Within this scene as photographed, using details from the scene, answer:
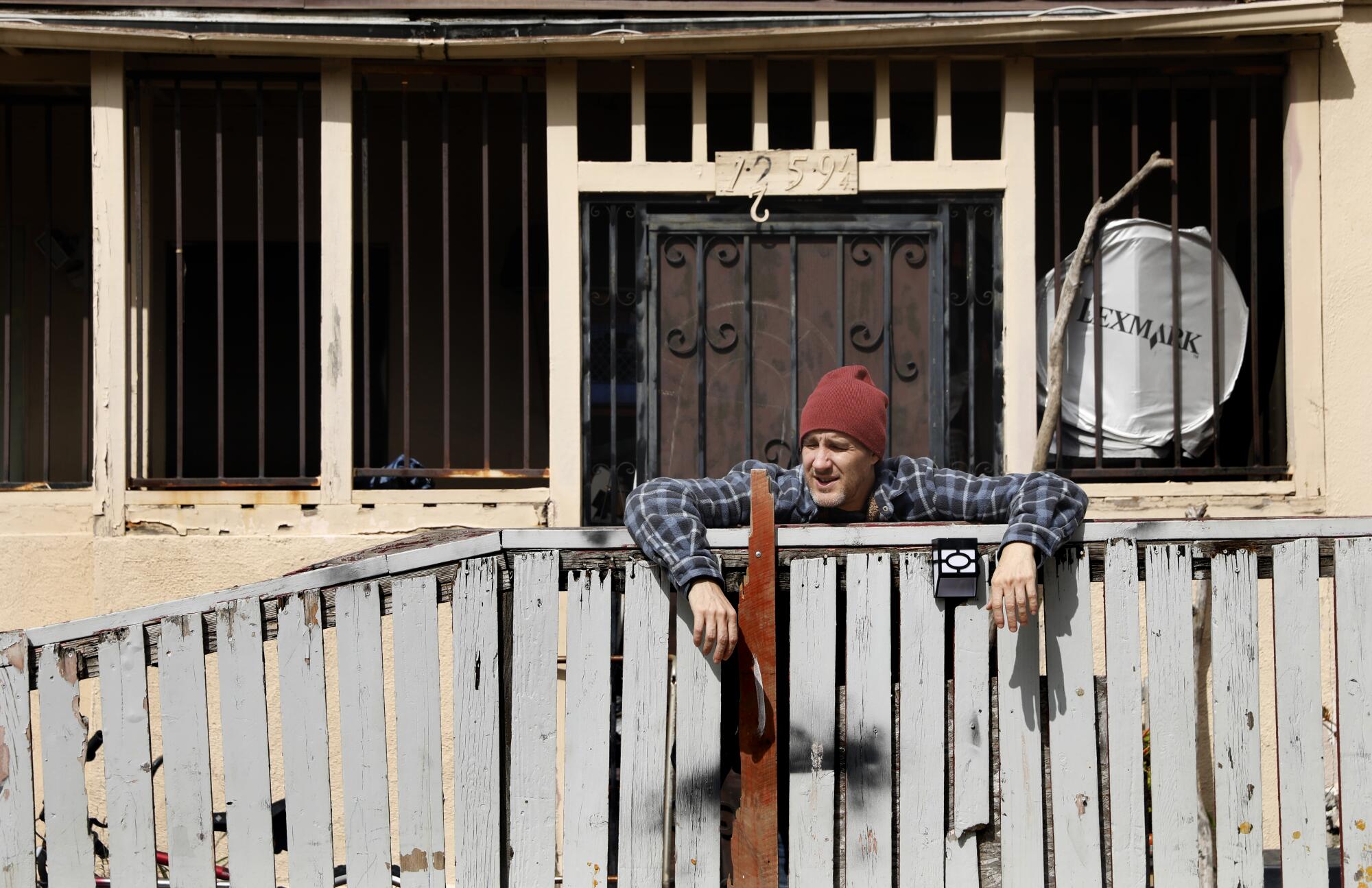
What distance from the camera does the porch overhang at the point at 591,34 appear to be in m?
4.40

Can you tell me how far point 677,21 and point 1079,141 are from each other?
2532 millimetres

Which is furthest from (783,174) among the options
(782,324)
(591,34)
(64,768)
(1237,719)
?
(64,768)

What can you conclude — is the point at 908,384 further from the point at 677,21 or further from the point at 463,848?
the point at 463,848

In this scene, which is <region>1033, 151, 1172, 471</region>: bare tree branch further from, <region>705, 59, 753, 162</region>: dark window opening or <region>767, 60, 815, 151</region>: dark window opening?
<region>705, 59, 753, 162</region>: dark window opening

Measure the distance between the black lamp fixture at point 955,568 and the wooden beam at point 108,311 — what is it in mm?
3293

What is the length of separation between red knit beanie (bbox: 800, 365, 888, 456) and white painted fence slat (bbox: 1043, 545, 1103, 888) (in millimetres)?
547

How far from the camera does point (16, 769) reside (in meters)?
2.98

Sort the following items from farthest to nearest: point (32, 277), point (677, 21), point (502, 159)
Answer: point (502, 159), point (32, 277), point (677, 21)

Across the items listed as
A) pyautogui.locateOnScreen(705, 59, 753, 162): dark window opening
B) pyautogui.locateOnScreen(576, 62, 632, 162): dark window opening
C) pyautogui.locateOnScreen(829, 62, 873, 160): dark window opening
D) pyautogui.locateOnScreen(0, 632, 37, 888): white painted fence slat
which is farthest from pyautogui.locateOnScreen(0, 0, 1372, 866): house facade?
pyautogui.locateOnScreen(0, 632, 37, 888): white painted fence slat

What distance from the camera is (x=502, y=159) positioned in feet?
20.5

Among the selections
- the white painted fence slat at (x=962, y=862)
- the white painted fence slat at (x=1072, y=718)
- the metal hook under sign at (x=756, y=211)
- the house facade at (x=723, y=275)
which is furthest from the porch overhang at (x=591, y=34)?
the white painted fence slat at (x=962, y=862)

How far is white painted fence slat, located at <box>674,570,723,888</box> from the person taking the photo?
288cm

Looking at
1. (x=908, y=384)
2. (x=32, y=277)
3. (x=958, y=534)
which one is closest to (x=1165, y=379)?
(x=908, y=384)

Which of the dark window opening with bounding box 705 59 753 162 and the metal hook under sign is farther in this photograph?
the dark window opening with bounding box 705 59 753 162
